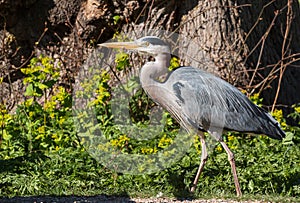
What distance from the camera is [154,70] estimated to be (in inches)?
258

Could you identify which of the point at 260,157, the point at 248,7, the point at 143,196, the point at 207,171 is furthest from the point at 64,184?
the point at 248,7

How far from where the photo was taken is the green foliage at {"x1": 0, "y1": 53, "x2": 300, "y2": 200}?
22.3 feet

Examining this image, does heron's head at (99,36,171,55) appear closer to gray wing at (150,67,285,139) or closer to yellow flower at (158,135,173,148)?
gray wing at (150,67,285,139)

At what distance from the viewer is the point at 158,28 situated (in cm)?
920

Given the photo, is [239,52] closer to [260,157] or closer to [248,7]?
[248,7]

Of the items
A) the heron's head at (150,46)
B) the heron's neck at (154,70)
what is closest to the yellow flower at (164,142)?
the heron's neck at (154,70)

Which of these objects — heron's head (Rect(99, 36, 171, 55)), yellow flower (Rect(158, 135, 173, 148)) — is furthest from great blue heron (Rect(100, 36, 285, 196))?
yellow flower (Rect(158, 135, 173, 148))

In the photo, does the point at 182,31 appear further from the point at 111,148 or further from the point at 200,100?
the point at 200,100

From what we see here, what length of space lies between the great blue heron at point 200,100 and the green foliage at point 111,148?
0.52 metres

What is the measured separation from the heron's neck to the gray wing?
12 cm

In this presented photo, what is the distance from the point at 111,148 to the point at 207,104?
167 centimetres

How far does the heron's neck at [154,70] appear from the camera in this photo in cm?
653

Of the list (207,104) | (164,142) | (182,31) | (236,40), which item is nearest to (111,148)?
(164,142)

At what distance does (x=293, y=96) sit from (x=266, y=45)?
0.85m
